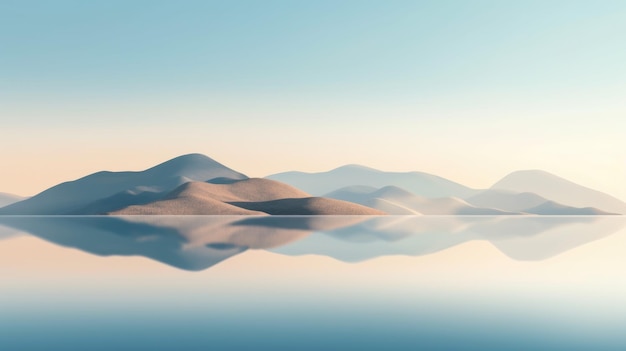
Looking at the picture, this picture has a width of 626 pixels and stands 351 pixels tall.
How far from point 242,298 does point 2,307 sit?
25.2 feet

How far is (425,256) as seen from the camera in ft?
115

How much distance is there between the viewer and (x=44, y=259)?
104ft

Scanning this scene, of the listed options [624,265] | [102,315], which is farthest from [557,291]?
[102,315]

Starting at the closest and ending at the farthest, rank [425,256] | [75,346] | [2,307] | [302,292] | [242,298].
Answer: [75,346] < [2,307] < [242,298] < [302,292] < [425,256]

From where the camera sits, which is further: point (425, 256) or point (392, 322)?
point (425, 256)

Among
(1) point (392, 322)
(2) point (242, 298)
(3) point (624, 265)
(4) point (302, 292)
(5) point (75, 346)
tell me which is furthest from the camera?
(3) point (624, 265)

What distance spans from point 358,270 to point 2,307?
1590 centimetres

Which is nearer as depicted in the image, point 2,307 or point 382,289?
point 2,307

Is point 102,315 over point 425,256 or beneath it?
beneath

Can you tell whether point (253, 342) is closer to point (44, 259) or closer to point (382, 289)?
point (382, 289)

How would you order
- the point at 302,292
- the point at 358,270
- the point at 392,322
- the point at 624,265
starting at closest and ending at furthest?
the point at 392,322
the point at 302,292
the point at 358,270
the point at 624,265

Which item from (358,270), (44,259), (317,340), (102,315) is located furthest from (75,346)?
(44,259)

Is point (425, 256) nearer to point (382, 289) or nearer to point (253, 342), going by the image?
point (382, 289)

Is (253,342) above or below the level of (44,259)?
below
